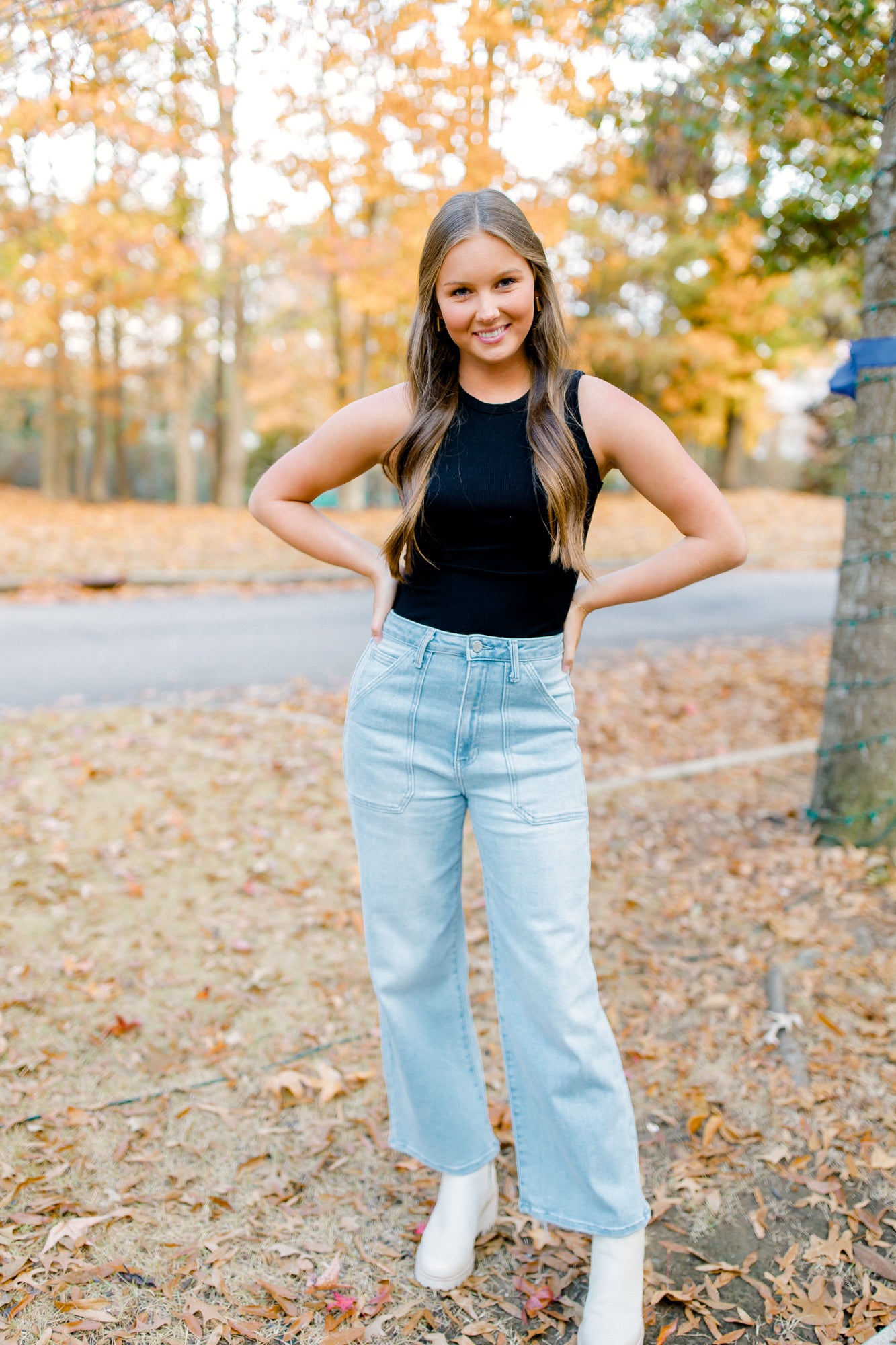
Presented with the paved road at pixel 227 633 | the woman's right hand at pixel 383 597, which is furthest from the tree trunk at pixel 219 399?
the woman's right hand at pixel 383 597

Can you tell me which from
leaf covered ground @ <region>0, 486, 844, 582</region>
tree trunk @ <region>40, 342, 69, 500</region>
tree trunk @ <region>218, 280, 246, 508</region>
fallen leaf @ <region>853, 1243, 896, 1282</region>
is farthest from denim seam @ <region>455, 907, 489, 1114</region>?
tree trunk @ <region>40, 342, 69, 500</region>

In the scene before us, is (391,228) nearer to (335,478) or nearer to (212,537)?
(212,537)

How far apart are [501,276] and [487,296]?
0.16 ft

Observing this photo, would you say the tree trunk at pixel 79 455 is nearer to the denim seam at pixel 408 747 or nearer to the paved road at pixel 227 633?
the paved road at pixel 227 633

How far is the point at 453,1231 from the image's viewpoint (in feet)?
7.36

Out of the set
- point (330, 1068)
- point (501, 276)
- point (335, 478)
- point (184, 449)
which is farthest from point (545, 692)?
point (184, 449)

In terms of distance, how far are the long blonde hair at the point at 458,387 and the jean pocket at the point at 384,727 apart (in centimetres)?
20

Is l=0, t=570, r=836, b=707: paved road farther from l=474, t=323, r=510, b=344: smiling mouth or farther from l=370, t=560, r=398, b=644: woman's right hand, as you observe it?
l=474, t=323, r=510, b=344: smiling mouth

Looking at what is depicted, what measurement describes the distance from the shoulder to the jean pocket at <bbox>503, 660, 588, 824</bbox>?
1.52 ft

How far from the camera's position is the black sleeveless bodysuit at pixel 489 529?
1.87m

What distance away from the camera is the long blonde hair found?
1850mm

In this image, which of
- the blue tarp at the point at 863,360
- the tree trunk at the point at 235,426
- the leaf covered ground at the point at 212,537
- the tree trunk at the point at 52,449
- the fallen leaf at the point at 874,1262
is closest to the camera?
the fallen leaf at the point at 874,1262

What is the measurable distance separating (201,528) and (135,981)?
39.9 ft

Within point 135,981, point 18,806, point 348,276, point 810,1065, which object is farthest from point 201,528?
point 810,1065
